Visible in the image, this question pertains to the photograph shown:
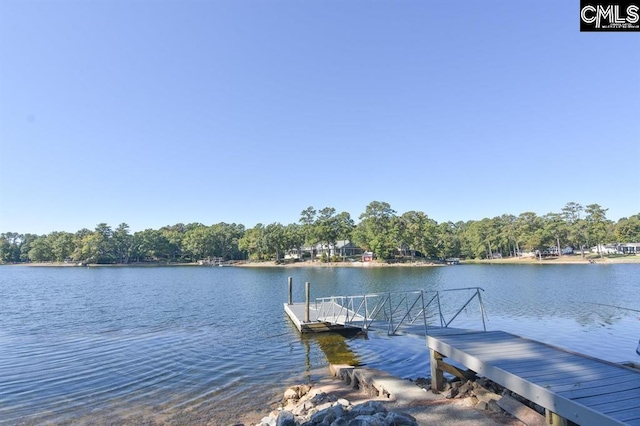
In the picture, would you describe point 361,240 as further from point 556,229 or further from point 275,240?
point 556,229

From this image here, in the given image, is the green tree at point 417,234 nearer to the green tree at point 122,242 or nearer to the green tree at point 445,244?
the green tree at point 445,244

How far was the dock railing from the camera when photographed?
36.1ft

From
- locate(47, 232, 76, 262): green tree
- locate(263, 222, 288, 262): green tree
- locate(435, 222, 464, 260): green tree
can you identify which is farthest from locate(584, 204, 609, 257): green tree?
locate(47, 232, 76, 262): green tree

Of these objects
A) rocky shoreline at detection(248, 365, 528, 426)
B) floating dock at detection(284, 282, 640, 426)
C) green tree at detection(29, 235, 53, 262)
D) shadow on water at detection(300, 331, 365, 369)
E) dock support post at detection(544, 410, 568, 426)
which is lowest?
shadow on water at detection(300, 331, 365, 369)

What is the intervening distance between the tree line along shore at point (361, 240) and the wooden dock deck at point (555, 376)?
69841mm

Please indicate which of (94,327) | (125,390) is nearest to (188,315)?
(94,327)

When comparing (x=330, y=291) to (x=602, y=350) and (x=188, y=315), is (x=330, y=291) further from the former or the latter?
(x=602, y=350)

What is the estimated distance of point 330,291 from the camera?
107 feet

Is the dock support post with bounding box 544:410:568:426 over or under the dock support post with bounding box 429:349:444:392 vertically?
over

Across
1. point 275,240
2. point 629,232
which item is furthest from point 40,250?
point 629,232

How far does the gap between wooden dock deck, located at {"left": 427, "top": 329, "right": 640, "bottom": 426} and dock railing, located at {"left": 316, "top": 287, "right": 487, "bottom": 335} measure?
143cm

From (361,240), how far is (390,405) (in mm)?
78007

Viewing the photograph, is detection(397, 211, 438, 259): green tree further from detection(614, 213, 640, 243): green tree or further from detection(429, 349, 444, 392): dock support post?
detection(429, 349, 444, 392): dock support post

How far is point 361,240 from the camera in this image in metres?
84.7
